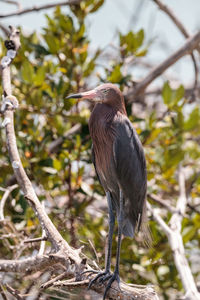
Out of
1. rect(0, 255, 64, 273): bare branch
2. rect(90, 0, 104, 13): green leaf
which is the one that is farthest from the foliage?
rect(0, 255, 64, 273): bare branch

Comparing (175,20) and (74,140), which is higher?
(175,20)

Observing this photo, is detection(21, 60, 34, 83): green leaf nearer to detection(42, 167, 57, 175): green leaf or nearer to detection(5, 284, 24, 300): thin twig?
detection(42, 167, 57, 175): green leaf

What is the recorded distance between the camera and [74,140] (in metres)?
2.97

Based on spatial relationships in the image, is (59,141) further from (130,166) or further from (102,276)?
(102,276)

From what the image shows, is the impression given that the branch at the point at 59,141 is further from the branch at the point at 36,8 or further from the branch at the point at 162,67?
the branch at the point at 36,8

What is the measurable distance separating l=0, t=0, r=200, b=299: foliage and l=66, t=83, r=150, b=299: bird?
0.50m

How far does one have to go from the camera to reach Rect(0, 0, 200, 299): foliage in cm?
279

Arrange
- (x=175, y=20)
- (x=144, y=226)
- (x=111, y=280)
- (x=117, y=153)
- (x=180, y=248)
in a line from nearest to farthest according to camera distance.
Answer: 1. (x=111, y=280)
2. (x=117, y=153)
3. (x=144, y=226)
4. (x=180, y=248)
5. (x=175, y=20)

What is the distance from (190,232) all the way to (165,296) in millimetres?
462

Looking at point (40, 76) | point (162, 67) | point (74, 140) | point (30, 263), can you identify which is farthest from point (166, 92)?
point (30, 263)

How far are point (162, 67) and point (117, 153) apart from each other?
1.30m

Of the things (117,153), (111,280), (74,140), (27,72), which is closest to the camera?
(111,280)

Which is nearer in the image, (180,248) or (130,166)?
(130,166)

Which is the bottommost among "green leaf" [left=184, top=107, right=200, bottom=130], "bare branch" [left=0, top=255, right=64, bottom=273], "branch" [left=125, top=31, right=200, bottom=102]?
"bare branch" [left=0, top=255, right=64, bottom=273]
